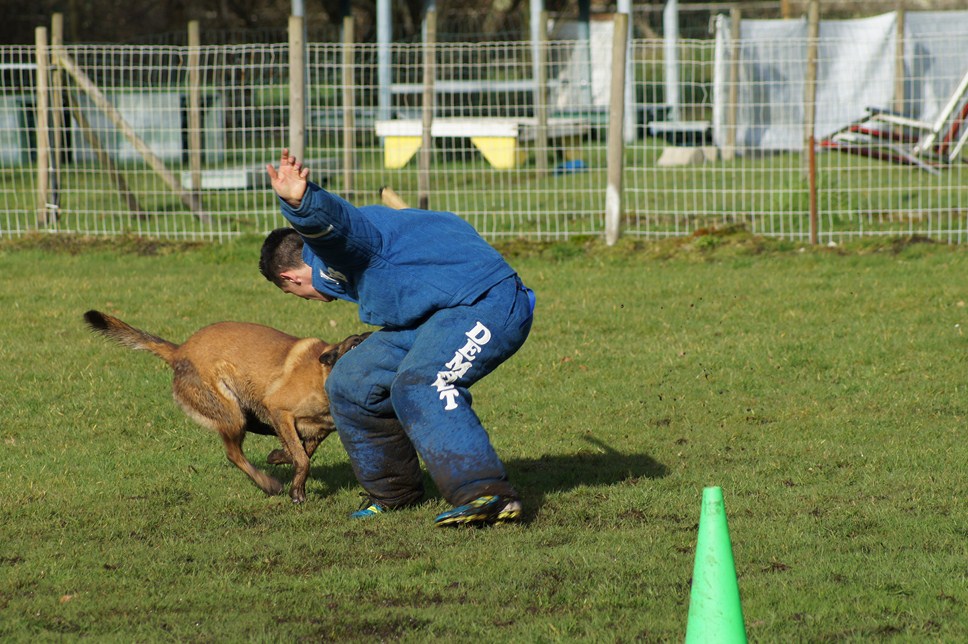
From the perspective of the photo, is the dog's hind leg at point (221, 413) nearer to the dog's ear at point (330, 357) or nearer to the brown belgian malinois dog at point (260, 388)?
the brown belgian malinois dog at point (260, 388)

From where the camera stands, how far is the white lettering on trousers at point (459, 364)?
16.4 feet

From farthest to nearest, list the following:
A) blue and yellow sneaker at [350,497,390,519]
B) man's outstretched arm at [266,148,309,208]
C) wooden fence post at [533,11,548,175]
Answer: wooden fence post at [533,11,548,175]
blue and yellow sneaker at [350,497,390,519]
man's outstretched arm at [266,148,309,208]

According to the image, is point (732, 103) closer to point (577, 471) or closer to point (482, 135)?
point (482, 135)

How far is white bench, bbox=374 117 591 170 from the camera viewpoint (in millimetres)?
13555

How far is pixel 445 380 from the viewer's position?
5000mm

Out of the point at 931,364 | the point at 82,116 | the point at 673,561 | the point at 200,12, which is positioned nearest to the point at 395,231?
the point at 673,561

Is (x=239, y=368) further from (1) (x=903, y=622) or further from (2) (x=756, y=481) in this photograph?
(1) (x=903, y=622)

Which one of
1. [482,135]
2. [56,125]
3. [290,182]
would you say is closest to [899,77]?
[482,135]

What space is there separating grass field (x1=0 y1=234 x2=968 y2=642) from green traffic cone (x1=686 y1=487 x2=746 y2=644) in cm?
50

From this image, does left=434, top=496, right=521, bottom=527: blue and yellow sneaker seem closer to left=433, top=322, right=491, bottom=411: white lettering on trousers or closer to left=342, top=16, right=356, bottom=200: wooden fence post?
left=433, top=322, right=491, bottom=411: white lettering on trousers

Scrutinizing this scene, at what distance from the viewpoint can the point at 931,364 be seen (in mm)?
8016

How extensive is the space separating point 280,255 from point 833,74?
14.2m

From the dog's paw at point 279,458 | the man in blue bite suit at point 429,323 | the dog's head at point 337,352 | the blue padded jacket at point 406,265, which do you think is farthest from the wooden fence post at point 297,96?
the blue padded jacket at point 406,265

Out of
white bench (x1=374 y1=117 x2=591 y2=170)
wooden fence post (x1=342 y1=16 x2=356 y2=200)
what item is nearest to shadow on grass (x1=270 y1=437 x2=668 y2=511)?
wooden fence post (x1=342 y1=16 x2=356 y2=200)
